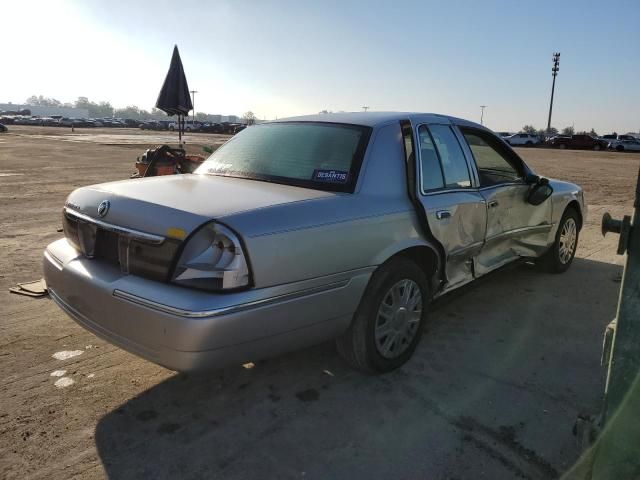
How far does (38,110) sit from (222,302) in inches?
6637

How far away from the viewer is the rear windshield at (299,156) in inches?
122

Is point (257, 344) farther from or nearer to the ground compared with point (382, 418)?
farther from the ground

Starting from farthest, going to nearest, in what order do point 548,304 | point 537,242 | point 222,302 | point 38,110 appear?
point 38,110
point 537,242
point 548,304
point 222,302

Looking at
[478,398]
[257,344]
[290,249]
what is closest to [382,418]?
[478,398]

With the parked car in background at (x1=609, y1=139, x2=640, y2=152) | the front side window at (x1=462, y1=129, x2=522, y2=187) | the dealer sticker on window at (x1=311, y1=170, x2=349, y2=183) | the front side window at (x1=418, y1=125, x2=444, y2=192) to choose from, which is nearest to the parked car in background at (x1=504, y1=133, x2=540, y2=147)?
the parked car in background at (x1=609, y1=139, x2=640, y2=152)

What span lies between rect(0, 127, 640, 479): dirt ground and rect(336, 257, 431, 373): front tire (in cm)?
14

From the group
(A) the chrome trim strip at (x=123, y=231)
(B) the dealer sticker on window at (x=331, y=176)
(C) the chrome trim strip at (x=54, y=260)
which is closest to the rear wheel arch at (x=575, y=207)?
(B) the dealer sticker on window at (x=331, y=176)

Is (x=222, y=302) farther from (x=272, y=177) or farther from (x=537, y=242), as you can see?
(x=537, y=242)

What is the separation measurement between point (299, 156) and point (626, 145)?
165 feet

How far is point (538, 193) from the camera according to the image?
4.61 m

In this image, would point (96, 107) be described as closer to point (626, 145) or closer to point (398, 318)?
point (626, 145)

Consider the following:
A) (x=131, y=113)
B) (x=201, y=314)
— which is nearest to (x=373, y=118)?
(x=201, y=314)

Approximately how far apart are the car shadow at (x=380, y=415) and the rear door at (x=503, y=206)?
723 mm

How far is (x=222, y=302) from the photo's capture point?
2.32 metres
